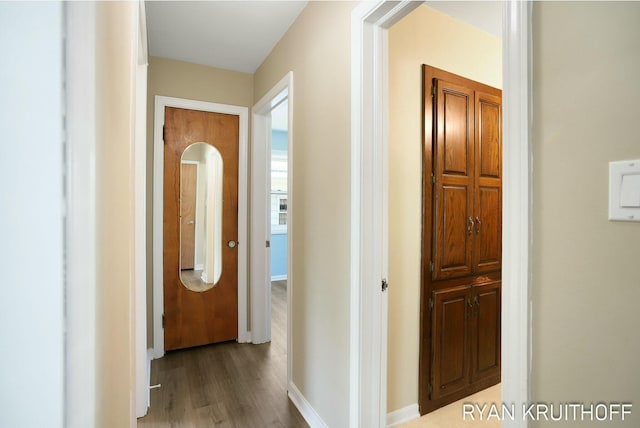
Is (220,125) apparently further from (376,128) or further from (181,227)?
(376,128)

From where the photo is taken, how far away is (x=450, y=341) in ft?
6.81

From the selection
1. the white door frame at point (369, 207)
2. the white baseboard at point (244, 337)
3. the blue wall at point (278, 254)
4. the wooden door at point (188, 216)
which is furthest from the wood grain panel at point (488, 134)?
the blue wall at point (278, 254)

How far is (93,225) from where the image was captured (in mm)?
359

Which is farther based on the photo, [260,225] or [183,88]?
[260,225]

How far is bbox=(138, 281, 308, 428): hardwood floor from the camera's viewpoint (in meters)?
1.93

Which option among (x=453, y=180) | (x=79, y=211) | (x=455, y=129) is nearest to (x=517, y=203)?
(x=79, y=211)

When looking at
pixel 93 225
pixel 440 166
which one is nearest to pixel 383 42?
pixel 440 166

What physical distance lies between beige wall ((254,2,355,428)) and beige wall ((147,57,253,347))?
0.92 m

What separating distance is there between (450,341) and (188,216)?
245cm

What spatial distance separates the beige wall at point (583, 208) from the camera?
65 cm

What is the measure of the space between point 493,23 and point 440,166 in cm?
110

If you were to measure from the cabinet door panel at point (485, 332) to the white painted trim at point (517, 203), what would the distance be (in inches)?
59.9

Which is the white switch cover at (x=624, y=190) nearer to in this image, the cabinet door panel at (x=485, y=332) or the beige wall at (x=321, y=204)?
the beige wall at (x=321, y=204)

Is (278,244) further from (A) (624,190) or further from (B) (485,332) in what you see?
(A) (624,190)
